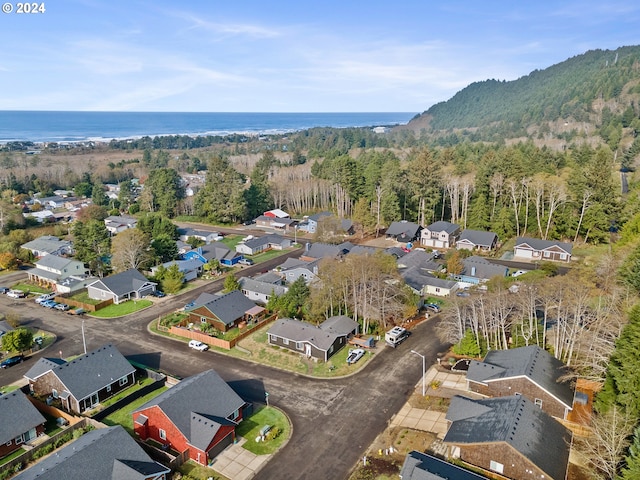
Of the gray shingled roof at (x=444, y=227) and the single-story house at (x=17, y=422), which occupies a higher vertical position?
the gray shingled roof at (x=444, y=227)

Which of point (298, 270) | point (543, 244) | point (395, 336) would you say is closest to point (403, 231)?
point (543, 244)

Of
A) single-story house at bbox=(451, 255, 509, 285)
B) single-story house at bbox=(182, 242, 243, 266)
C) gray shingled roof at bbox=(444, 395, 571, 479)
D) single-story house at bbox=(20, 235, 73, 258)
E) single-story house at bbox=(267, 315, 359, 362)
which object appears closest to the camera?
A: gray shingled roof at bbox=(444, 395, 571, 479)

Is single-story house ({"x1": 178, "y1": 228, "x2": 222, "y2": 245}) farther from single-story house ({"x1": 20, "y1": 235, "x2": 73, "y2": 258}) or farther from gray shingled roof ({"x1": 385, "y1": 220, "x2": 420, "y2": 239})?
gray shingled roof ({"x1": 385, "y1": 220, "x2": 420, "y2": 239})

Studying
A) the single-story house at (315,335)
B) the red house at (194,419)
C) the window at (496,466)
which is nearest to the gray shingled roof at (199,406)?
the red house at (194,419)

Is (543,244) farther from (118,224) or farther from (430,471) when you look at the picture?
(118,224)

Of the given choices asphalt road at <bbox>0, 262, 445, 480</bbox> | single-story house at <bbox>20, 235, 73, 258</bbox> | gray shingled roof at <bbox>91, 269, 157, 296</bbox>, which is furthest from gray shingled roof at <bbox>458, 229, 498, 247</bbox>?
single-story house at <bbox>20, 235, 73, 258</bbox>

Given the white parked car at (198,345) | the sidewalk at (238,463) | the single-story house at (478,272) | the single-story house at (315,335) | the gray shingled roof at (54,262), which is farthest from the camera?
the gray shingled roof at (54,262)

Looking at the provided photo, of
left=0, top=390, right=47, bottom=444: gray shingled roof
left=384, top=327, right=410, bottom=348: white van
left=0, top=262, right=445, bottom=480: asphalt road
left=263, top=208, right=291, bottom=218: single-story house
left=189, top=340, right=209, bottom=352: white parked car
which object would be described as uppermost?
left=263, top=208, right=291, bottom=218: single-story house

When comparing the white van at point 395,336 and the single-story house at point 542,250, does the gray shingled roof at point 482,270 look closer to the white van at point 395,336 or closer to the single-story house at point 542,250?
the single-story house at point 542,250
